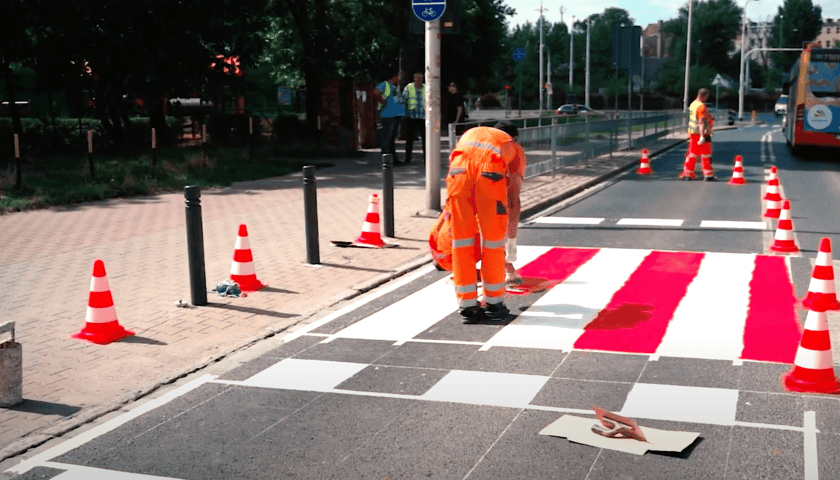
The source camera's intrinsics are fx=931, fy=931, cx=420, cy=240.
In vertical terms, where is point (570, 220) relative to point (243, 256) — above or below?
below

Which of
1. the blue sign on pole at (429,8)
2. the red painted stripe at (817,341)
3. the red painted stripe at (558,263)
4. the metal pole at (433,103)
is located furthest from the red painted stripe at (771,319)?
the blue sign on pole at (429,8)

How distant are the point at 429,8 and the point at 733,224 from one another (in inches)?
205

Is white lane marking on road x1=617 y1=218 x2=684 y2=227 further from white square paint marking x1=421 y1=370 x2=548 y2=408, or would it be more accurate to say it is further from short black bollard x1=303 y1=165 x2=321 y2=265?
white square paint marking x1=421 y1=370 x2=548 y2=408

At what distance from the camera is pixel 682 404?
5.38 metres

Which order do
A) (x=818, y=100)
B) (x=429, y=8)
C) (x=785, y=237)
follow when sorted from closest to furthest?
1. (x=785, y=237)
2. (x=429, y=8)
3. (x=818, y=100)

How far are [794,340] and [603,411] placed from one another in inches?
93.5

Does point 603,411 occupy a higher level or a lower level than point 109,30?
lower

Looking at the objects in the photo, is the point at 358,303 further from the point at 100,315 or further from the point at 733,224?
the point at 733,224

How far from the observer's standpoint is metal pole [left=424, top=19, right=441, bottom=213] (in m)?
12.5

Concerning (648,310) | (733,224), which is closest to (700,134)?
(733,224)

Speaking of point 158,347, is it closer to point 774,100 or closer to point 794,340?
point 794,340

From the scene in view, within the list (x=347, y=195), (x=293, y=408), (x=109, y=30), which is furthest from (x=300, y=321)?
(x=109, y=30)

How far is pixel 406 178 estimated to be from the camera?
19.1 meters

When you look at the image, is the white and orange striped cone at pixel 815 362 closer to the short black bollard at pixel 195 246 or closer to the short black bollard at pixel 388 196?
the short black bollard at pixel 195 246
